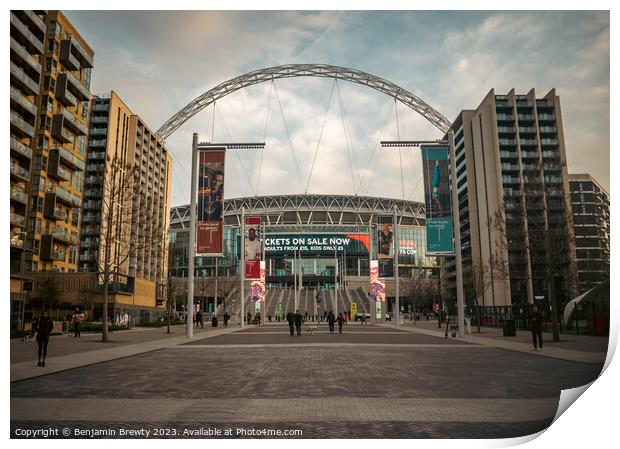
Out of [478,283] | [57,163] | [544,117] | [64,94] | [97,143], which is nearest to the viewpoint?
[478,283]

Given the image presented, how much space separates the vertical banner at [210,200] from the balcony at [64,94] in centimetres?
4262

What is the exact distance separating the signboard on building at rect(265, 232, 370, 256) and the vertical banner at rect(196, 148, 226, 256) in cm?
10130

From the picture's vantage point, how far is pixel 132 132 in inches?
4154

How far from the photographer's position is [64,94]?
60.4 metres

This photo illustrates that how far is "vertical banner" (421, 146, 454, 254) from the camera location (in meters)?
27.8

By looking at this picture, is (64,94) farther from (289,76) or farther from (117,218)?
(289,76)

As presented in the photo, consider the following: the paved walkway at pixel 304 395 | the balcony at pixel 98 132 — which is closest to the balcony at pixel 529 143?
the balcony at pixel 98 132

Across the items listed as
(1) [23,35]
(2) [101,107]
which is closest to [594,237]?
(1) [23,35]

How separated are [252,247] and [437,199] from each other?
21512 millimetres

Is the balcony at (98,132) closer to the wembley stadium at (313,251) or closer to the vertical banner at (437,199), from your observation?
the wembley stadium at (313,251)

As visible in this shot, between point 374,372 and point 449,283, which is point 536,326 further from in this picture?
point 449,283

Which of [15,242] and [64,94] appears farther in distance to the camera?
[64,94]

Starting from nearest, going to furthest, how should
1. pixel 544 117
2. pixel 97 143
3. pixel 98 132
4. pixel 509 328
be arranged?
pixel 509 328
pixel 97 143
pixel 98 132
pixel 544 117

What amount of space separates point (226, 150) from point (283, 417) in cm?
2141
